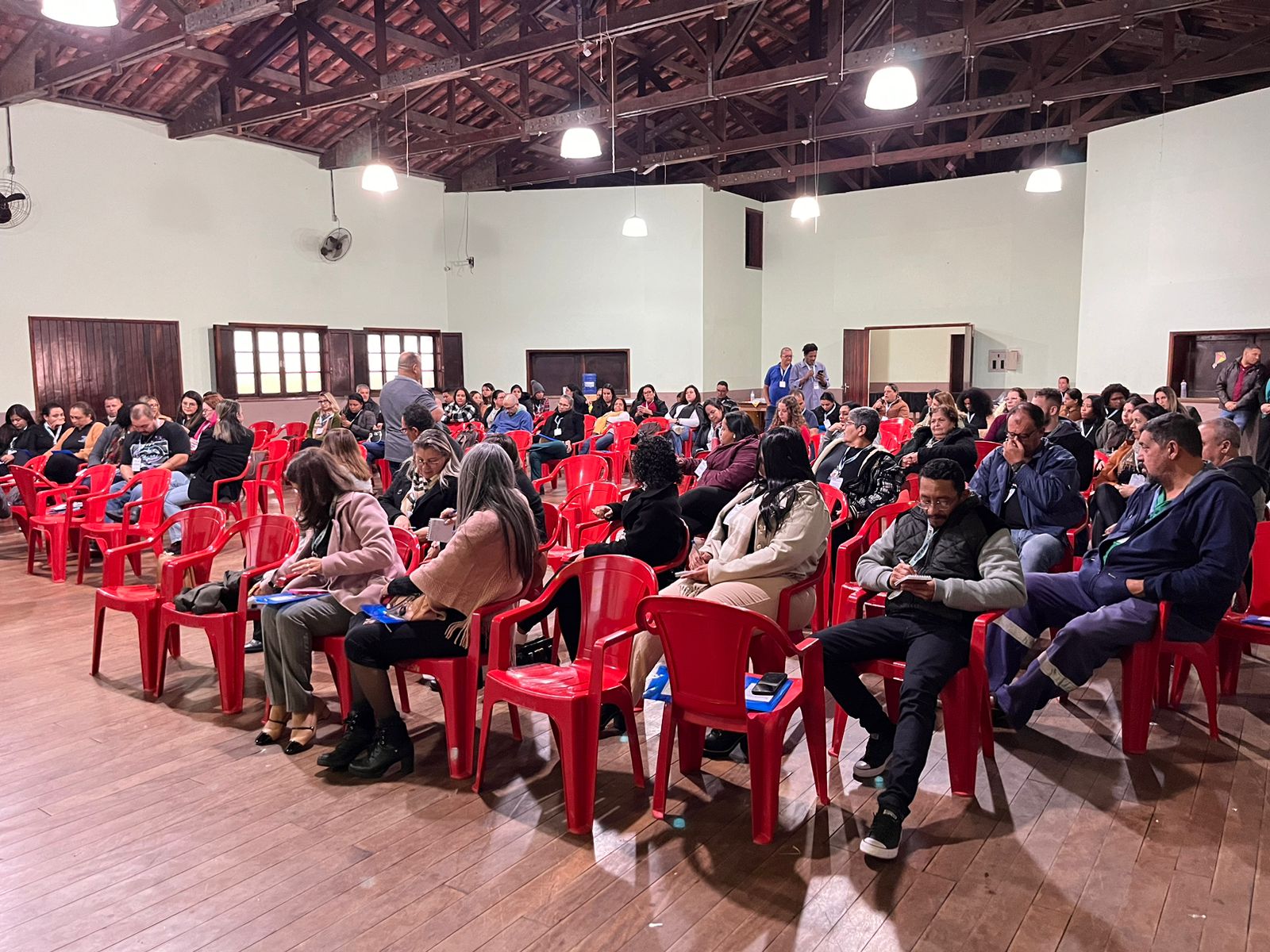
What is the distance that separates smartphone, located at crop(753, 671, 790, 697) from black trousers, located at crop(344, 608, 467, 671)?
1.01 m

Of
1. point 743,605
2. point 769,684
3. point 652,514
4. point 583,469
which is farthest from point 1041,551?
point 583,469

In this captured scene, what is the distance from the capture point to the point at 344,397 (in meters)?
13.5

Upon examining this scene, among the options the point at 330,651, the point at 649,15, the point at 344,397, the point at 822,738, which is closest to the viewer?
the point at 822,738

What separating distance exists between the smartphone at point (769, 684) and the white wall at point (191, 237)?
1042 cm

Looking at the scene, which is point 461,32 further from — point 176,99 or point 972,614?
point 972,614

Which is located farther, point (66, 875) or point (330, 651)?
point (330, 651)

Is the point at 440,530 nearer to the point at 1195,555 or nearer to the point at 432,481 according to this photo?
the point at 432,481

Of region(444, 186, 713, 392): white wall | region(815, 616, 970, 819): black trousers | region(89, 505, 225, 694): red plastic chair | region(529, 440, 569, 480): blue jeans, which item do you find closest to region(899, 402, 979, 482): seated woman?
region(815, 616, 970, 819): black trousers

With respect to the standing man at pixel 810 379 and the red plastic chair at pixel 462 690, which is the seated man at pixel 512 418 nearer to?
the standing man at pixel 810 379

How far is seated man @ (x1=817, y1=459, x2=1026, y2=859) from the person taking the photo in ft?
9.04

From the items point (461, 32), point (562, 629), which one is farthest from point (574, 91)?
point (562, 629)

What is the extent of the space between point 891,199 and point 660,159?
14.3 feet

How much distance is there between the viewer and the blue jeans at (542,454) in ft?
28.7

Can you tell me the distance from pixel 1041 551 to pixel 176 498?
5.65m
